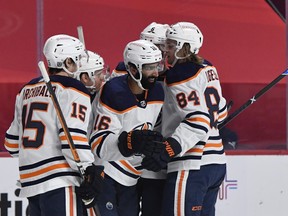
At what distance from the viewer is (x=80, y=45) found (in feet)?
15.2

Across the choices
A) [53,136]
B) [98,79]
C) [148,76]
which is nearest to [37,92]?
[53,136]

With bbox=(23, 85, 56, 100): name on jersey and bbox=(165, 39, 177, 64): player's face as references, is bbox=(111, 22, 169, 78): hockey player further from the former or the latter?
bbox=(23, 85, 56, 100): name on jersey

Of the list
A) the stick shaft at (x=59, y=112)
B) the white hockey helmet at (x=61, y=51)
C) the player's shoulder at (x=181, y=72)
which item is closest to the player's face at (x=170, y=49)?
the player's shoulder at (x=181, y=72)

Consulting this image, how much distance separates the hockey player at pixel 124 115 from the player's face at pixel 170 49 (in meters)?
0.15

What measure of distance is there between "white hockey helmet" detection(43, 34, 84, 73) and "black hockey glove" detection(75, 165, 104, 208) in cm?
44

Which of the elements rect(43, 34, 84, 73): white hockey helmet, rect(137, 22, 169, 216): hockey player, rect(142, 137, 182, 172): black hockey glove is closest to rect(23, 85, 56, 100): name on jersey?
rect(43, 34, 84, 73): white hockey helmet

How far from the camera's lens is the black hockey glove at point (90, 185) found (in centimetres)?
447

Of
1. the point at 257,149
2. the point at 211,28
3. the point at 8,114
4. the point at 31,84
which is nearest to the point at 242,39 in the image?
the point at 211,28

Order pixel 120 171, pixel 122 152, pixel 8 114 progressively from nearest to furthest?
pixel 122 152 → pixel 120 171 → pixel 8 114

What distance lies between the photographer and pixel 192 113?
4930 millimetres

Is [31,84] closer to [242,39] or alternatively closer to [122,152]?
[122,152]

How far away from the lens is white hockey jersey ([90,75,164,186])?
4.84m

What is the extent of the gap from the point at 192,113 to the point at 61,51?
0.71 metres

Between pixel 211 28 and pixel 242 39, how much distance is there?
0.20 m
